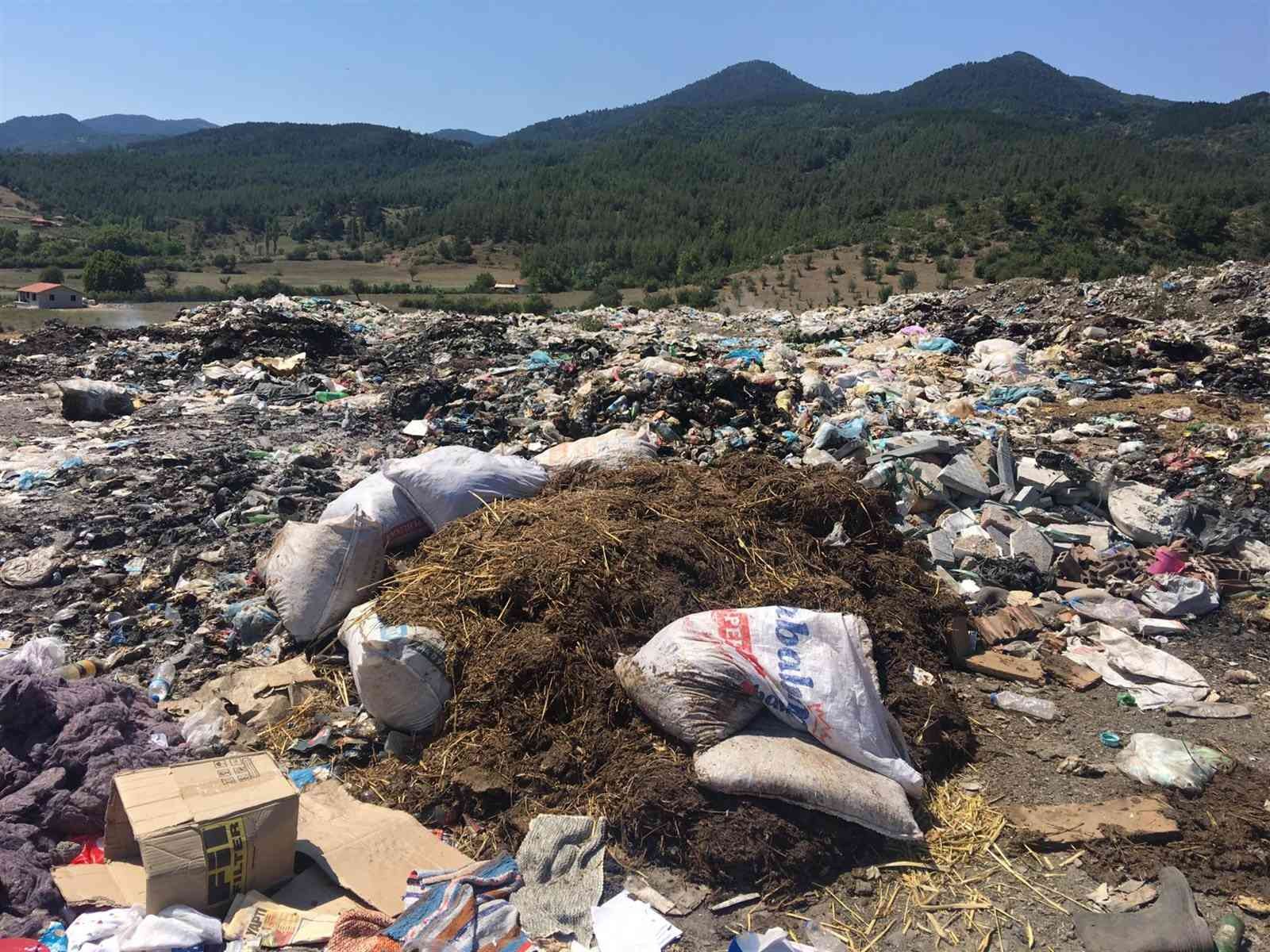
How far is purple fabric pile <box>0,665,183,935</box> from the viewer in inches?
78.0

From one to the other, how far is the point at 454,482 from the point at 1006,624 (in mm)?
2627

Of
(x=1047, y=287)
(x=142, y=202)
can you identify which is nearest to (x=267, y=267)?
(x=142, y=202)

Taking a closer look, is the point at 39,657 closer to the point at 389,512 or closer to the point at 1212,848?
the point at 389,512

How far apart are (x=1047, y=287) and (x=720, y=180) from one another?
187ft

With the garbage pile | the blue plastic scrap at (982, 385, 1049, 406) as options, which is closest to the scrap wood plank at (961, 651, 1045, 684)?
the garbage pile

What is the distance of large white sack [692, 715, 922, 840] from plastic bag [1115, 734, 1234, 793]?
3.02 ft

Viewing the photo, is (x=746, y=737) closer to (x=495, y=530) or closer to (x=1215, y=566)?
(x=495, y=530)

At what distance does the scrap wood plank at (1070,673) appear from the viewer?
3215 mm

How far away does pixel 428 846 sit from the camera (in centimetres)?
233

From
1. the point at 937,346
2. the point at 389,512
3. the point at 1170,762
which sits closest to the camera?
the point at 1170,762

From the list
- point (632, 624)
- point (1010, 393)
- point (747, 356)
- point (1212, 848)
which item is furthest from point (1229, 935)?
point (747, 356)

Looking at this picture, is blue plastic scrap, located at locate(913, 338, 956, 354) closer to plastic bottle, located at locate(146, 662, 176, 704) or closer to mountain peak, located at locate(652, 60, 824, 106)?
plastic bottle, located at locate(146, 662, 176, 704)

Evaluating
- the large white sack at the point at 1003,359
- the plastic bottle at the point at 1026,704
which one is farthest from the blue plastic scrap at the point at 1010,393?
the plastic bottle at the point at 1026,704

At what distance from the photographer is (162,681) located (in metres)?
3.15
